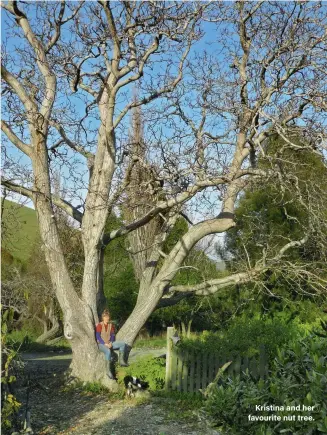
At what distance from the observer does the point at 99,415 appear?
822cm

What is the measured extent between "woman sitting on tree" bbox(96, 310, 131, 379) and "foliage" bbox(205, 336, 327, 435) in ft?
22.7

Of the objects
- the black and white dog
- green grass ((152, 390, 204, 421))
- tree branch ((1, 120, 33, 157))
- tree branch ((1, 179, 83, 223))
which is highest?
tree branch ((1, 120, 33, 157))

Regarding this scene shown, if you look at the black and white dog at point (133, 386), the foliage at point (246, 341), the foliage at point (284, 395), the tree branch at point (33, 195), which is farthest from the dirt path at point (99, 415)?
the tree branch at point (33, 195)

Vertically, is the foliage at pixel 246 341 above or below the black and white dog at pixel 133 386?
above

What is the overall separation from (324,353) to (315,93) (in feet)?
24.9

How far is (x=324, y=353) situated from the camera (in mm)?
3461

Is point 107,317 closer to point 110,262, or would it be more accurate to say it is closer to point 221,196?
point 221,196

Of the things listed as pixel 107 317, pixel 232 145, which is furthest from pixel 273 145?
pixel 107 317

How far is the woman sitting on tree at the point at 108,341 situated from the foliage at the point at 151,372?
1.25 feet

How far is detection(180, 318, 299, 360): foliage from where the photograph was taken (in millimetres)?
9234

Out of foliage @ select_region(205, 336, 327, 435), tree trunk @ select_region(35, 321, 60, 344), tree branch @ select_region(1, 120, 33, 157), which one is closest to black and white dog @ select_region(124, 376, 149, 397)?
tree branch @ select_region(1, 120, 33, 157)

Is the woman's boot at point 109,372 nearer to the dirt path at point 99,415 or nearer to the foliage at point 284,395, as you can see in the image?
the dirt path at point 99,415

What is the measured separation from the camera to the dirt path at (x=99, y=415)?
720 cm

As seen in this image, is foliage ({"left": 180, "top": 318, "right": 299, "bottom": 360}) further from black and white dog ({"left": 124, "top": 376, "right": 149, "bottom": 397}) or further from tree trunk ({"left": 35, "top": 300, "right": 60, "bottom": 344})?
tree trunk ({"left": 35, "top": 300, "right": 60, "bottom": 344})
